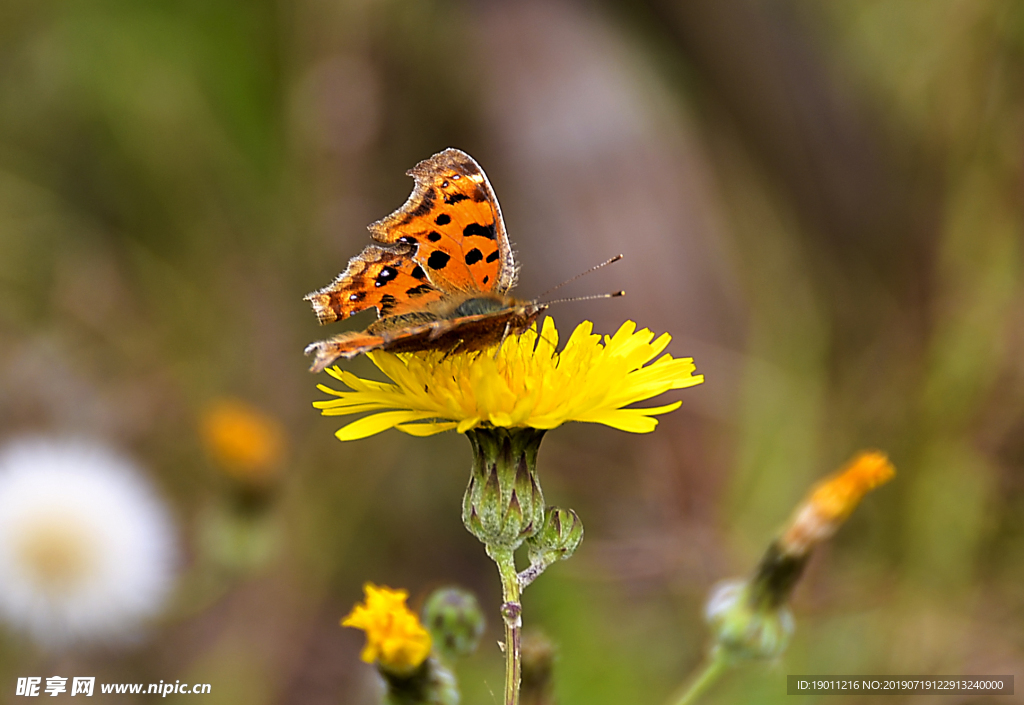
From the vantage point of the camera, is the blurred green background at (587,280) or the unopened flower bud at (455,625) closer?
the unopened flower bud at (455,625)

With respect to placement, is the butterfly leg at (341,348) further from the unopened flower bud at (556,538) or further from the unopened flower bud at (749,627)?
the unopened flower bud at (749,627)

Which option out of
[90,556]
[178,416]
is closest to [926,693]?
[90,556]

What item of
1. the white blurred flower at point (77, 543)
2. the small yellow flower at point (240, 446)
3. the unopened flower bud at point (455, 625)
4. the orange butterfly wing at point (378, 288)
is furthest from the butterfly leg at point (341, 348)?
the white blurred flower at point (77, 543)

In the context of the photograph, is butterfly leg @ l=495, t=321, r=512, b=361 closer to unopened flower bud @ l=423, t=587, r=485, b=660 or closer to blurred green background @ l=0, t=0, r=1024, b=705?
unopened flower bud @ l=423, t=587, r=485, b=660

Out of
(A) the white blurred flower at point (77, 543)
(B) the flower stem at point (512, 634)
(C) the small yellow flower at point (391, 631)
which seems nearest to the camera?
(B) the flower stem at point (512, 634)

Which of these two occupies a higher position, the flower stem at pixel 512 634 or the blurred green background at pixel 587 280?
the blurred green background at pixel 587 280

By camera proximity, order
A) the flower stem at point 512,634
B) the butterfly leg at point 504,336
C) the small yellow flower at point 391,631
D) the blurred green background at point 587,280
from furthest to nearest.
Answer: the blurred green background at point 587,280 → the butterfly leg at point 504,336 → the small yellow flower at point 391,631 → the flower stem at point 512,634
